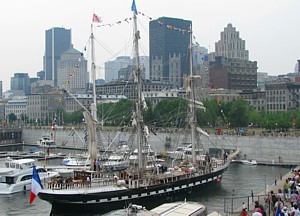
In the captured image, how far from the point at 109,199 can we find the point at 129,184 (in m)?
2.83

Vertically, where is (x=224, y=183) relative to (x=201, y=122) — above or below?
below

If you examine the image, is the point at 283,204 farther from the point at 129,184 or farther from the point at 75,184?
the point at 75,184

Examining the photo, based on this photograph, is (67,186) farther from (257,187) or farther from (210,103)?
(210,103)

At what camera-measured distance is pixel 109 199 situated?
4875 cm

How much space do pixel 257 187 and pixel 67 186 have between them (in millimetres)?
25268

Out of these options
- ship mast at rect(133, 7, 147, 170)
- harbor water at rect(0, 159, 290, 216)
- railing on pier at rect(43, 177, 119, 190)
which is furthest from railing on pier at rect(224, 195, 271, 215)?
railing on pier at rect(43, 177, 119, 190)

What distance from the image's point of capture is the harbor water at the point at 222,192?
51125 mm

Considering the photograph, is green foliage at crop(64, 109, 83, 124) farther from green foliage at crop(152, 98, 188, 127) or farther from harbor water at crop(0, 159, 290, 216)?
harbor water at crop(0, 159, 290, 216)

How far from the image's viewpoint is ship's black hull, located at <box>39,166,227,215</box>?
4725 cm

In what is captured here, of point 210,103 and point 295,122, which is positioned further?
point 210,103

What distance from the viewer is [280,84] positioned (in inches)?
6486

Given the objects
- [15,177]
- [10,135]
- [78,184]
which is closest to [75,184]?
[78,184]

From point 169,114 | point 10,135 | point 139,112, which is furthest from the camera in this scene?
point 10,135

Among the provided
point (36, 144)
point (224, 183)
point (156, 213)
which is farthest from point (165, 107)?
point (156, 213)
